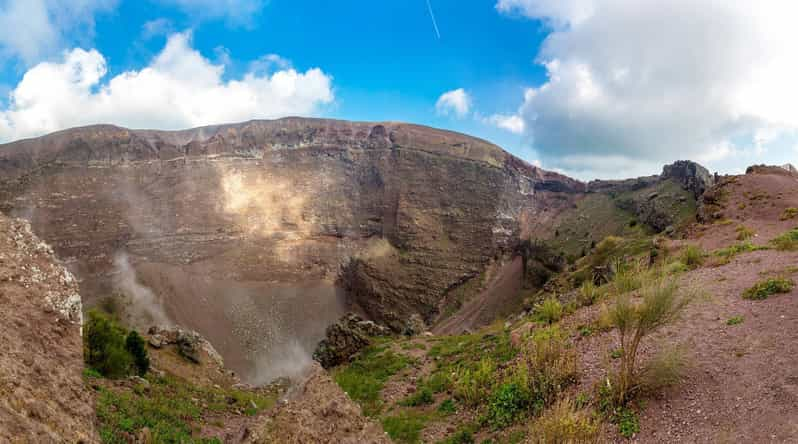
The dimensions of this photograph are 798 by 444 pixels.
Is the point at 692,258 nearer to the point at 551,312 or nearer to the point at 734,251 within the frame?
the point at 734,251

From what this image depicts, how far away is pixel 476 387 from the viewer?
9.77 metres

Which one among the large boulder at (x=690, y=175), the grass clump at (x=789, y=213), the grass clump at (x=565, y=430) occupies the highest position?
the large boulder at (x=690, y=175)

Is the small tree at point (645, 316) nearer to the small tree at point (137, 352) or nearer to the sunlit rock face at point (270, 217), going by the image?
the small tree at point (137, 352)

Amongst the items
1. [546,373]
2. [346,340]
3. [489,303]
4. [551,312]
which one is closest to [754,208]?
[551,312]

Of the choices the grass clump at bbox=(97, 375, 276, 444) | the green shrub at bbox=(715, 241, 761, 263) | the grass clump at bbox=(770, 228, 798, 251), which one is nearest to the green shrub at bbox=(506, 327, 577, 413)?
the grass clump at bbox=(97, 375, 276, 444)

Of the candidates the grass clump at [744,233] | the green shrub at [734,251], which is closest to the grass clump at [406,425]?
the green shrub at [734,251]

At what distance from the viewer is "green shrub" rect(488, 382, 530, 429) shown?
7.64m

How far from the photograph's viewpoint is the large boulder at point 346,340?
21.1m

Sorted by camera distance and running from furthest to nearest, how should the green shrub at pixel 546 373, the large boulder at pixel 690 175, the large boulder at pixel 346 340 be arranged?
the large boulder at pixel 690 175 → the large boulder at pixel 346 340 → the green shrub at pixel 546 373

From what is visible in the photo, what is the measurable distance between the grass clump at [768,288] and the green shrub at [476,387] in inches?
247

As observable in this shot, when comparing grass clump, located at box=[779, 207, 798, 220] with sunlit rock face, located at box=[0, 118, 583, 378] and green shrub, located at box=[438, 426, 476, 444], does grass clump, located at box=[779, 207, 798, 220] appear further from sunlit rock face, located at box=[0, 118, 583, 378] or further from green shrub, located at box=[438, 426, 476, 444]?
sunlit rock face, located at box=[0, 118, 583, 378]

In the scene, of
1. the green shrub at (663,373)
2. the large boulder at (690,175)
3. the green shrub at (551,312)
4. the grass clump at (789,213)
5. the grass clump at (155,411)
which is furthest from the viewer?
the large boulder at (690,175)

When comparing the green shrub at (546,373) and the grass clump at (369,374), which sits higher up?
the green shrub at (546,373)

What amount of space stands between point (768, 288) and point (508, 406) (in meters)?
6.73
